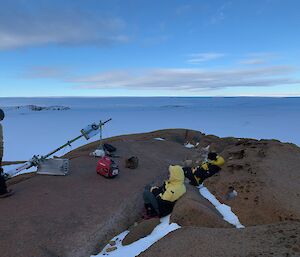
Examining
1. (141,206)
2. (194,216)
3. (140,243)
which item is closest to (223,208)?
(194,216)

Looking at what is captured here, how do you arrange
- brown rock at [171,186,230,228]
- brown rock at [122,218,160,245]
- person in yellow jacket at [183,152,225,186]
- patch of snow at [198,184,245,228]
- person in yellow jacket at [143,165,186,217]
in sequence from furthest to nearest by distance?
person in yellow jacket at [183,152,225,186]
person in yellow jacket at [143,165,186,217]
patch of snow at [198,184,245,228]
brown rock at [122,218,160,245]
brown rock at [171,186,230,228]

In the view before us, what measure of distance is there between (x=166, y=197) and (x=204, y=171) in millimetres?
3140

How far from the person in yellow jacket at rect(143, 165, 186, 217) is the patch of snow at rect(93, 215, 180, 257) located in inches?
23.9

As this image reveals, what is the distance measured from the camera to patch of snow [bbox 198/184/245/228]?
318 inches

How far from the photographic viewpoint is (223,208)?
8.88 m

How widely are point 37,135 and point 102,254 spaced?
87.1ft

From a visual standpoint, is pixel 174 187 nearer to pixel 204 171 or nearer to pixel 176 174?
pixel 176 174

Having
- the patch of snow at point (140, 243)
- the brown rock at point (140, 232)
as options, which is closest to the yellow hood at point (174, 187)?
the patch of snow at point (140, 243)

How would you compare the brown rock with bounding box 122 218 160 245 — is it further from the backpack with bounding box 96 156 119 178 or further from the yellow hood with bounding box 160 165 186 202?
the backpack with bounding box 96 156 119 178

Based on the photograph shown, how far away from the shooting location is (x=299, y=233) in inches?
208

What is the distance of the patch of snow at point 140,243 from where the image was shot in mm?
6716

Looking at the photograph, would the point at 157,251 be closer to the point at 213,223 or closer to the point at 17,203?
the point at 213,223

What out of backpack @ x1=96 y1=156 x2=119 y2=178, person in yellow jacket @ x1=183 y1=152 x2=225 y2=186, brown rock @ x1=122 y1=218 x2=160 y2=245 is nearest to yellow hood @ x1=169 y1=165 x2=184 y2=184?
brown rock @ x1=122 y1=218 x2=160 y2=245

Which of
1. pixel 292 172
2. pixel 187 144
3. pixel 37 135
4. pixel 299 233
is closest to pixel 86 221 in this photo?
pixel 299 233
